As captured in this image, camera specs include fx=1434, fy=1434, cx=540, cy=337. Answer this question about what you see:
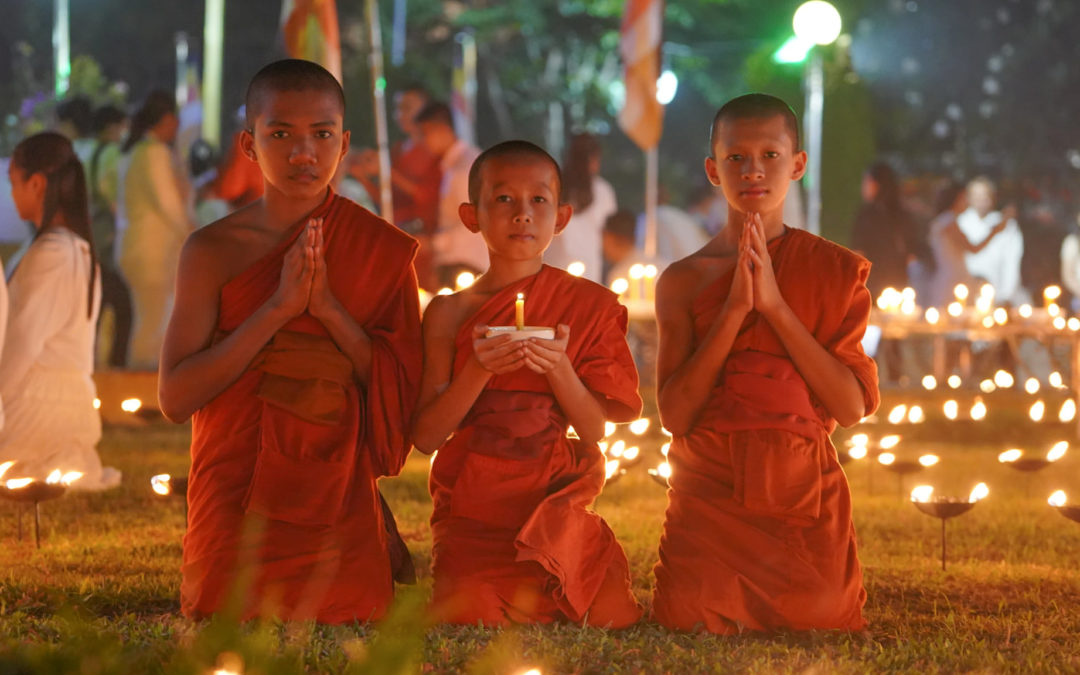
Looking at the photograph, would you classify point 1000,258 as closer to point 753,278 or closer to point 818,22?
point 818,22

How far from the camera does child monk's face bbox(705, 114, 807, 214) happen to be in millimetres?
4430

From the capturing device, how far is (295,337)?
4309mm

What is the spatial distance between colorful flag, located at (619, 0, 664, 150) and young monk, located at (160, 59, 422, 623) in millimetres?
7677

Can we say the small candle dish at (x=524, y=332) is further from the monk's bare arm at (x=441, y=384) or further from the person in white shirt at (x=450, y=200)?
the person in white shirt at (x=450, y=200)

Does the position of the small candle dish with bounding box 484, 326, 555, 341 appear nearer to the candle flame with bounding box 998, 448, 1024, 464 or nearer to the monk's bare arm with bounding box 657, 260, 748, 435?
the monk's bare arm with bounding box 657, 260, 748, 435

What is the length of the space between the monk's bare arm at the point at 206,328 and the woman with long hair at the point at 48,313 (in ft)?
8.58

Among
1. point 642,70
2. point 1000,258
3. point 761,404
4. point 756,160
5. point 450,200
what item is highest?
point 642,70

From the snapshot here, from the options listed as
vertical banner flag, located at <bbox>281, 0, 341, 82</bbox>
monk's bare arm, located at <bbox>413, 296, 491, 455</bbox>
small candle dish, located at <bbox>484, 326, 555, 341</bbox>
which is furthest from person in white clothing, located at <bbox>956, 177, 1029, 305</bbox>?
small candle dish, located at <bbox>484, 326, 555, 341</bbox>

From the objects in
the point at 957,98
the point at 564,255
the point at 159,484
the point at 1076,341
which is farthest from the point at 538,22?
the point at 159,484

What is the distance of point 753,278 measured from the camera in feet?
14.1

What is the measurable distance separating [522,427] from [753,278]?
0.83 m

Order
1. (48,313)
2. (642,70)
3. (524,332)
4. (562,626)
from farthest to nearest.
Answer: (642,70), (48,313), (562,626), (524,332)

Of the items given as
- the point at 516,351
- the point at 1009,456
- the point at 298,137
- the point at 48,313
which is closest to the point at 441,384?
the point at 516,351

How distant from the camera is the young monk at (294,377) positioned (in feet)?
13.9
